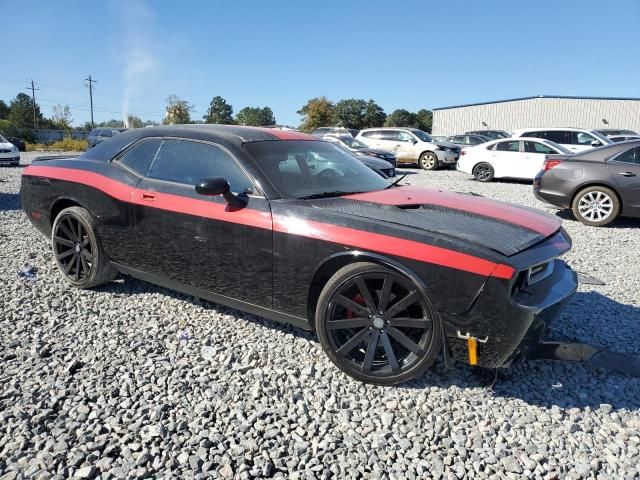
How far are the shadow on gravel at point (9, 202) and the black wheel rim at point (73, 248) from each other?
4.72 meters

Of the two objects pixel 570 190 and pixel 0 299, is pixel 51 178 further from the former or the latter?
pixel 570 190

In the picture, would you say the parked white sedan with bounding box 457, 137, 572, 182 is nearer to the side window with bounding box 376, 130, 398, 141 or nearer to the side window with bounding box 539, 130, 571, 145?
the side window with bounding box 539, 130, 571, 145

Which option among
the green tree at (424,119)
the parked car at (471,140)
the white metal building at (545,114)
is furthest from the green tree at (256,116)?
the parked car at (471,140)

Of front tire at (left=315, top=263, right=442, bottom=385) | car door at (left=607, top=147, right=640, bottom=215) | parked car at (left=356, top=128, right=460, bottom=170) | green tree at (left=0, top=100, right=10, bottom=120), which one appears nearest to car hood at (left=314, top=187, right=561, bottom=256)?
front tire at (left=315, top=263, right=442, bottom=385)

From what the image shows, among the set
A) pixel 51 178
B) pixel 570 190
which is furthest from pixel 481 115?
pixel 51 178

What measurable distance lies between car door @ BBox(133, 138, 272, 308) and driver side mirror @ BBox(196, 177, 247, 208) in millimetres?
43

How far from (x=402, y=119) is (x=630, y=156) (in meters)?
83.9

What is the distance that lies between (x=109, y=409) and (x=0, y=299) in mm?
2185

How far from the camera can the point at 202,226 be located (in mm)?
3225

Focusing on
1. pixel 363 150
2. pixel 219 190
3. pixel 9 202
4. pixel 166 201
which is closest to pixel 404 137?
pixel 363 150

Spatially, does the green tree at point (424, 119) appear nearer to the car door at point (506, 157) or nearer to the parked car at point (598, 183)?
the car door at point (506, 157)

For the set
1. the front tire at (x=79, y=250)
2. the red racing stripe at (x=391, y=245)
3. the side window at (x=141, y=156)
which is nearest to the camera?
the red racing stripe at (x=391, y=245)

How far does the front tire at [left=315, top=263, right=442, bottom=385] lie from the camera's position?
8.54 ft

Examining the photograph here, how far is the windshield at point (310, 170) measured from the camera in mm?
3256
